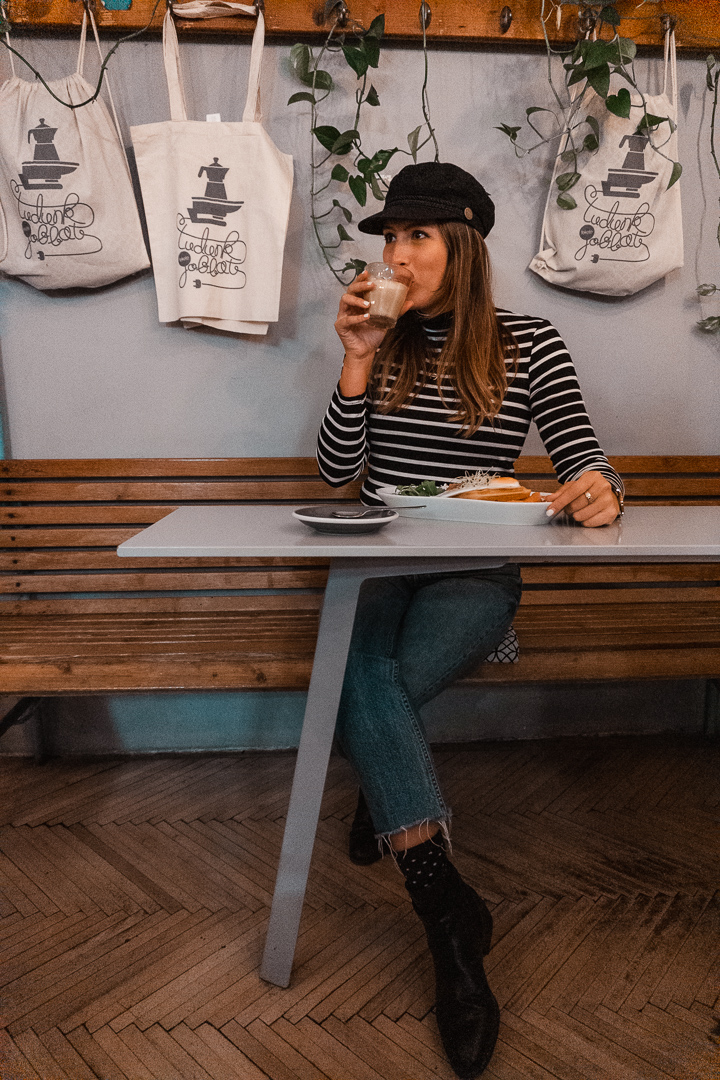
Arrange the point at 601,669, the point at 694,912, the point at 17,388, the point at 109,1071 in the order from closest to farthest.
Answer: the point at 109,1071, the point at 694,912, the point at 601,669, the point at 17,388

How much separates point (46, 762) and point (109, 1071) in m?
1.27

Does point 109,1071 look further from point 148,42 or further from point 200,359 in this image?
point 148,42

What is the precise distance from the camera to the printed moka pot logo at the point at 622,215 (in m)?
2.22

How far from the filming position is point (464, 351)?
1713 mm

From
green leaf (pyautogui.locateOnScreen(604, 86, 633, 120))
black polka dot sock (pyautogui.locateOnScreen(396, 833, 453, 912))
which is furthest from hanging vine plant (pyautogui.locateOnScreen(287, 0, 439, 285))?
black polka dot sock (pyautogui.locateOnScreen(396, 833, 453, 912))

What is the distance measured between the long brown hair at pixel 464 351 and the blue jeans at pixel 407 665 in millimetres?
384

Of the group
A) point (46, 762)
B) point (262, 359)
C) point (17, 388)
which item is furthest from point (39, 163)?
point (46, 762)

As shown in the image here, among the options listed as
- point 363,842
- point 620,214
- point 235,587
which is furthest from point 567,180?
point 363,842

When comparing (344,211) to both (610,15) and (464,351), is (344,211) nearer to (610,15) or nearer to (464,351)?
(464,351)

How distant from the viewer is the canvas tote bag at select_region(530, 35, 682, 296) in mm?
2209

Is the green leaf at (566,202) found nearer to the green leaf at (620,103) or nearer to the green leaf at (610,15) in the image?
the green leaf at (620,103)

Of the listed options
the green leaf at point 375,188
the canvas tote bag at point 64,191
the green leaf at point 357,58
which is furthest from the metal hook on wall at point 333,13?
the canvas tote bag at point 64,191

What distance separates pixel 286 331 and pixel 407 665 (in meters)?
1.27

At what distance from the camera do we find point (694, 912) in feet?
5.41
